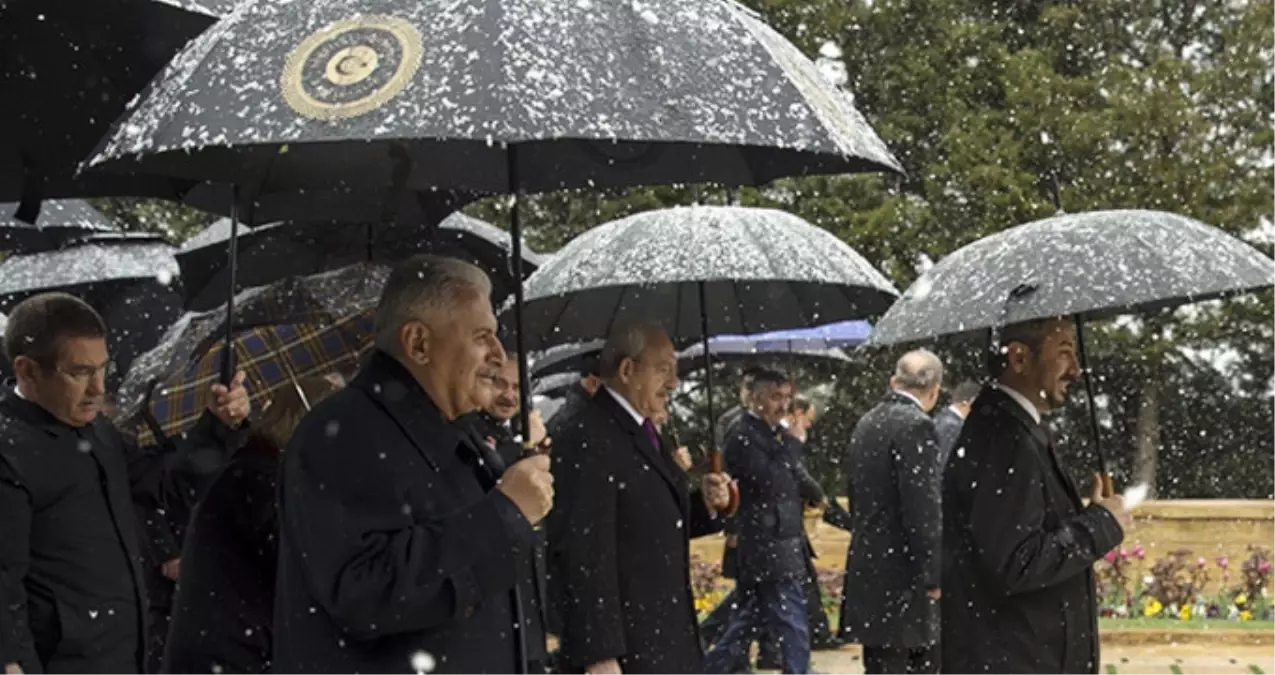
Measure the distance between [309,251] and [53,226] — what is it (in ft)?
3.64

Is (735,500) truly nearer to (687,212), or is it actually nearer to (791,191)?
(687,212)

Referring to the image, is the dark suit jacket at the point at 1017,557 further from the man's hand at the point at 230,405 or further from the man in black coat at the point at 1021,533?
the man's hand at the point at 230,405

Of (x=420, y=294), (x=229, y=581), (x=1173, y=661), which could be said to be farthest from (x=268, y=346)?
(x=1173, y=661)

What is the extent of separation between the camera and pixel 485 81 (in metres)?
3.38

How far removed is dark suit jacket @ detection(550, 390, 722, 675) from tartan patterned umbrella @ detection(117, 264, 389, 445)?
0.94m

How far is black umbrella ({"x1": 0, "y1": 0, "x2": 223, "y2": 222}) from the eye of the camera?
15.5 feet

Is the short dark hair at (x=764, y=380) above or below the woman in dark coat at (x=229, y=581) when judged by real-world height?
above

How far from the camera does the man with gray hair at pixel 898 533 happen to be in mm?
9031

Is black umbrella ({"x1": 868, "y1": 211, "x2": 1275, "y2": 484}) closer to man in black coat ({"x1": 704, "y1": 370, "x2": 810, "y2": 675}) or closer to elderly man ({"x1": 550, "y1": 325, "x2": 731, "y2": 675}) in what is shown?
elderly man ({"x1": 550, "y1": 325, "x2": 731, "y2": 675})

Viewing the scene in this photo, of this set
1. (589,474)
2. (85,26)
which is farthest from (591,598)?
(85,26)

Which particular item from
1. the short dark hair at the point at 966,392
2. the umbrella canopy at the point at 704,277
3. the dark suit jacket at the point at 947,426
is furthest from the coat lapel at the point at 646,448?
the short dark hair at the point at 966,392

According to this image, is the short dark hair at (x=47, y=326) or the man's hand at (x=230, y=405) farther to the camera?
the man's hand at (x=230, y=405)

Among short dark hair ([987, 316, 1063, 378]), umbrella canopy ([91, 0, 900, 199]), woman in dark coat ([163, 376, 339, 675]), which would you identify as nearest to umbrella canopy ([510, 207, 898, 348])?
short dark hair ([987, 316, 1063, 378])

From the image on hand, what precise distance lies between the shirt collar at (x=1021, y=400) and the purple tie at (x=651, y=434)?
125 centimetres
